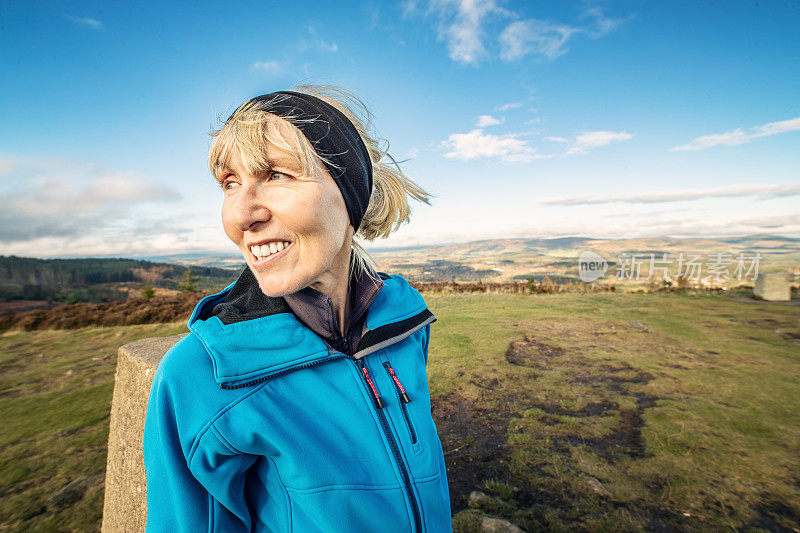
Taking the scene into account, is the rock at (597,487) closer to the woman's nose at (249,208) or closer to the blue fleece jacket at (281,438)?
the blue fleece jacket at (281,438)

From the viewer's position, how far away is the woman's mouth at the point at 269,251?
1303mm

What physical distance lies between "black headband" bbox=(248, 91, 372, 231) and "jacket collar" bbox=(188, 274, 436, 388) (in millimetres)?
584

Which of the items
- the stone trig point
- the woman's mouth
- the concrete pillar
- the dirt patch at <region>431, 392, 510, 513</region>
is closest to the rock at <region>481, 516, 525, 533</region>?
the dirt patch at <region>431, 392, 510, 513</region>

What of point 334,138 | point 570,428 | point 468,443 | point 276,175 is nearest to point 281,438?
point 276,175

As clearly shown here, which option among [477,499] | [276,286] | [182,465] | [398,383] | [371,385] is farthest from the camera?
[477,499]

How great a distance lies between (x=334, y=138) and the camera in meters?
1.47

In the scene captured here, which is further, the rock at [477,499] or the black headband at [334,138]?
the rock at [477,499]

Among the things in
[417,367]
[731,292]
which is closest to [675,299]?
[731,292]

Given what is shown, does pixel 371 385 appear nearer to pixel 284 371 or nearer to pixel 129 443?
pixel 284 371

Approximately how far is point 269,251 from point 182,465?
2.47ft

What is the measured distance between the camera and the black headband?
1.38 meters

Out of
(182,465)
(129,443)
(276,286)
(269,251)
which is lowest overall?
(129,443)

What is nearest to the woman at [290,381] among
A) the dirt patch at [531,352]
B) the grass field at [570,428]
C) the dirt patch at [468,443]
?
the dirt patch at [468,443]

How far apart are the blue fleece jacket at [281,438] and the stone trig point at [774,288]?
14870 mm
